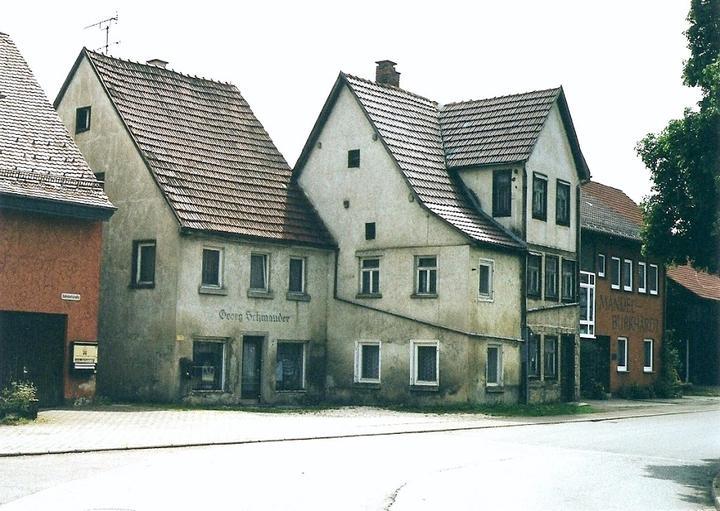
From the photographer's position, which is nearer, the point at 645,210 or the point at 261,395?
the point at 645,210

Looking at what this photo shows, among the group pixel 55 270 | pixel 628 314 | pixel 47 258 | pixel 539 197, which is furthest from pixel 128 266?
pixel 628 314

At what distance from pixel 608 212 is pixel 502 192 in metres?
12.2

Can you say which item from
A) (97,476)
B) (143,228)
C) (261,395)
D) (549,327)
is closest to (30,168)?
(143,228)

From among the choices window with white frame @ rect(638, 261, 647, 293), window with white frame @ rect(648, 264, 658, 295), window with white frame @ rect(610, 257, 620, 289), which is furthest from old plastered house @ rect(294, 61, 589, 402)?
window with white frame @ rect(648, 264, 658, 295)

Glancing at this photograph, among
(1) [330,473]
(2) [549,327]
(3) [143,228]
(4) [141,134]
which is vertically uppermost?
(4) [141,134]

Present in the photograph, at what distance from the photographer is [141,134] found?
111 feet

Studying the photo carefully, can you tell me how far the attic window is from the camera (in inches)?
1389

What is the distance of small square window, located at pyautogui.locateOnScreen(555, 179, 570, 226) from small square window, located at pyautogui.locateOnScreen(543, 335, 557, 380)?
12.9ft

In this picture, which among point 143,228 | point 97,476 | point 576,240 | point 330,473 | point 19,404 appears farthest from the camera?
point 576,240

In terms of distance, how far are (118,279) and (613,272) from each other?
20669mm

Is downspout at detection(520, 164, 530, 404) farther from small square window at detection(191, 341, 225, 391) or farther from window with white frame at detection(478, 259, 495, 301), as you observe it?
small square window at detection(191, 341, 225, 391)

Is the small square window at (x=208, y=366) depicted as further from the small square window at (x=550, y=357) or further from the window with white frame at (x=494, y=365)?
the small square window at (x=550, y=357)

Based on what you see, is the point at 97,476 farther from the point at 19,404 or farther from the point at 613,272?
the point at 613,272

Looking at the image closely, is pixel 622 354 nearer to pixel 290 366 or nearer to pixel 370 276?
pixel 370 276
